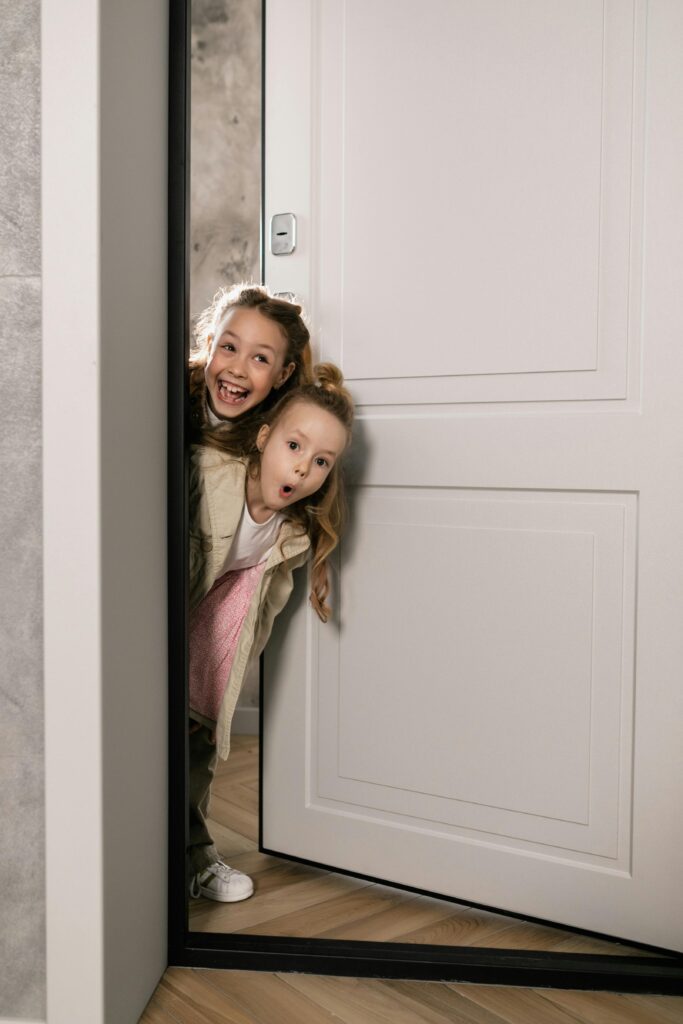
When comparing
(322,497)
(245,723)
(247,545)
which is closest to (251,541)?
(247,545)

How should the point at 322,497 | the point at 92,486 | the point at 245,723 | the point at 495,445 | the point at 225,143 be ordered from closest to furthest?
1. the point at 92,486
2. the point at 495,445
3. the point at 322,497
4. the point at 225,143
5. the point at 245,723

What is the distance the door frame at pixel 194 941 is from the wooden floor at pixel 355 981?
0.02 meters

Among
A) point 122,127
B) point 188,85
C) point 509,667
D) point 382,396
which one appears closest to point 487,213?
point 382,396

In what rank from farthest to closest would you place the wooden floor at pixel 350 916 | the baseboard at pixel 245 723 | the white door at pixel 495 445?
the baseboard at pixel 245 723, the wooden floor at pixel 350 916, the white door at pixel 495 445

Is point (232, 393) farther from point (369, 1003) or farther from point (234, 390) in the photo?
point (369, 1003)

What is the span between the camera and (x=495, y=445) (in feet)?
5.10

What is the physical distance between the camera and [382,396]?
5.44ft

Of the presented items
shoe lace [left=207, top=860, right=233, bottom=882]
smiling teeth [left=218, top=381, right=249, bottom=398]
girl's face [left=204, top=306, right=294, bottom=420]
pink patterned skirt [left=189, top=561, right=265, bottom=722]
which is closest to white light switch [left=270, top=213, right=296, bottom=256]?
girl's face [left=204, top=306, right=294, bottom=420]

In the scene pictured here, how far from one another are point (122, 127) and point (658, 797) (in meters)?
1.26

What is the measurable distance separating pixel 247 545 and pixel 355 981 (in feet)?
2.46

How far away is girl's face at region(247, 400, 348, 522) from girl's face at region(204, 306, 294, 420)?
3.7 inches

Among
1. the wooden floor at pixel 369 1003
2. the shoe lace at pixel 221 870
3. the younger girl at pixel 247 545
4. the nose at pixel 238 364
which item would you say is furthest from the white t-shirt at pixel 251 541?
the wooden floor at pixel 369 1003

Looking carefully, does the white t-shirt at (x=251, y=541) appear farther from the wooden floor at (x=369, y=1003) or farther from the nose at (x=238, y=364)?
the wooden floor at (x=369, y=1003)

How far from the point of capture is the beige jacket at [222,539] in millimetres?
1567
